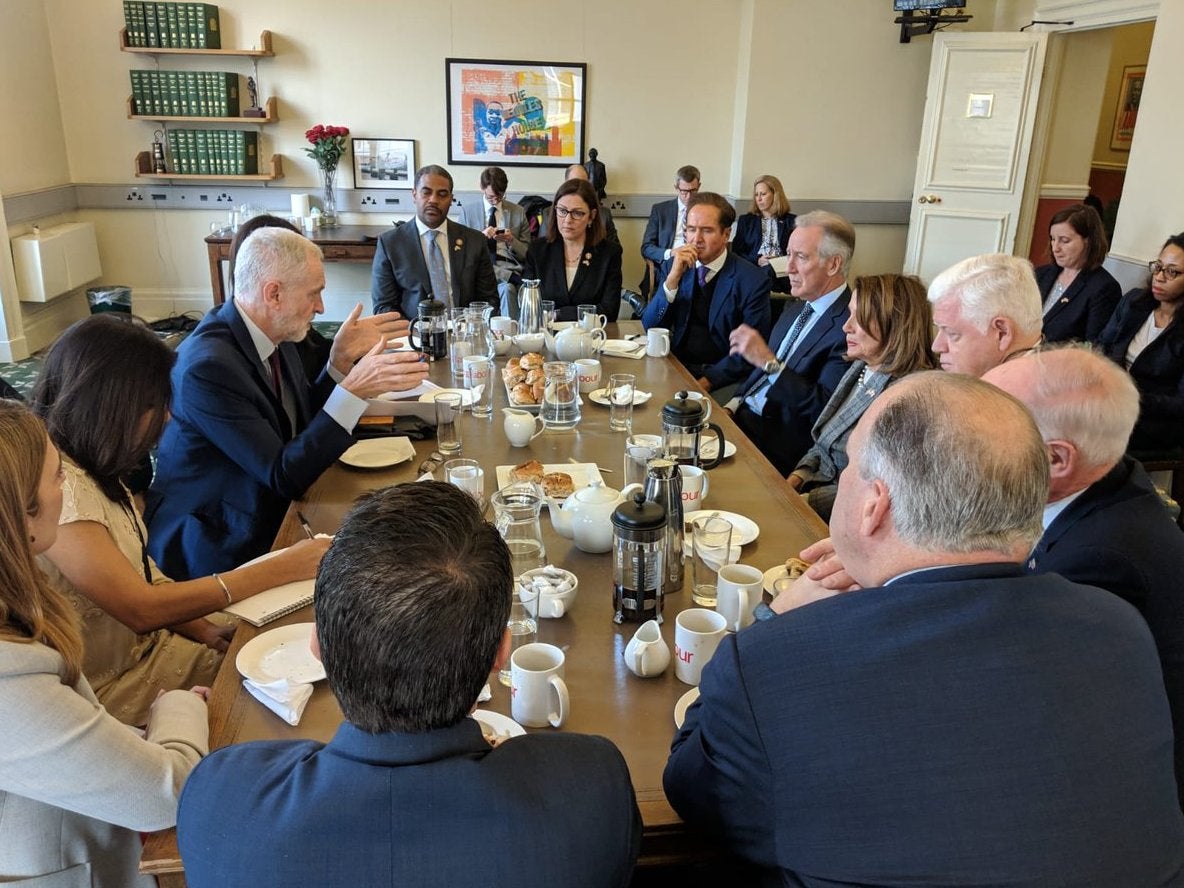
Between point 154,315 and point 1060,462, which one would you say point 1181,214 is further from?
point 154,315

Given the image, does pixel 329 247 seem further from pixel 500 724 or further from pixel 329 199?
pixel 500 724

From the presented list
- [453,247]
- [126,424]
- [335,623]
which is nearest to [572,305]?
[453,247]

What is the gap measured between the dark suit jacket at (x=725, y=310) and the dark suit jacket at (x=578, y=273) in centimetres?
45

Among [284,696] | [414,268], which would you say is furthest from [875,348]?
[414,268]

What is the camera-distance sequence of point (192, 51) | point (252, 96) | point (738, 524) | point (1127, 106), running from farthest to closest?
point (1127, 106) → point (252, 96) → point (192, 51) → point (738, 524)

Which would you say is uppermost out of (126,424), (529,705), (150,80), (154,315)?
(150,80)

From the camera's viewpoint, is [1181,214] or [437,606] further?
[1181,214]

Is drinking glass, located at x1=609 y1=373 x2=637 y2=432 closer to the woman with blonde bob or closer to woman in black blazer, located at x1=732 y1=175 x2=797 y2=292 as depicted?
the woman with blonde bob

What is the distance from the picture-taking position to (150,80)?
253 inches

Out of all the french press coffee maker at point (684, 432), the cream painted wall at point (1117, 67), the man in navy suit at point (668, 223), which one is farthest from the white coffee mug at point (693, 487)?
the cream painted wall at point (1117, 67)

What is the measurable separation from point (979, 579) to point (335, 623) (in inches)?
28.3

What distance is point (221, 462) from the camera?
7.30ft

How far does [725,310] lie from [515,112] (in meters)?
3.72

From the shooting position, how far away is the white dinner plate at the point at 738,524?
185 centimetres
